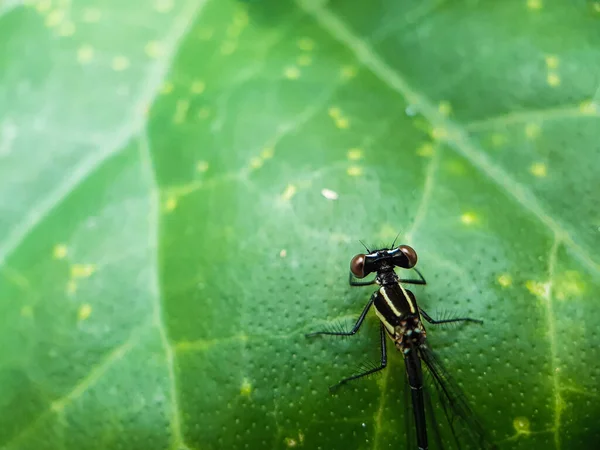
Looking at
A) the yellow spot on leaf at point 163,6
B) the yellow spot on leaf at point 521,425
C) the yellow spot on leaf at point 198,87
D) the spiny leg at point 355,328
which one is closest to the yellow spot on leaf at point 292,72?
the yellow spot on leaf at point 198,87

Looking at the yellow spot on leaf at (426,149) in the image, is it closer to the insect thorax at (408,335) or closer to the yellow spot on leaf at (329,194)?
the yellow spot on leaf at (329,194)

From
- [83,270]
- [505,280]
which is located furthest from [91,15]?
[505,280]

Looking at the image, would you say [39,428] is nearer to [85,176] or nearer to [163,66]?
[85,176]

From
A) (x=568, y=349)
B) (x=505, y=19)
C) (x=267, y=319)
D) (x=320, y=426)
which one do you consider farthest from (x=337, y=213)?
(x=505, y=19)

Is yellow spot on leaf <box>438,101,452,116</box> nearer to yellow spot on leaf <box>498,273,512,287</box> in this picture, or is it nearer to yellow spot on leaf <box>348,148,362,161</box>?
yellow spot on leaf <box>348,148,362,161</box>

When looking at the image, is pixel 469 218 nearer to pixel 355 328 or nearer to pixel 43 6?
pixel 355 328

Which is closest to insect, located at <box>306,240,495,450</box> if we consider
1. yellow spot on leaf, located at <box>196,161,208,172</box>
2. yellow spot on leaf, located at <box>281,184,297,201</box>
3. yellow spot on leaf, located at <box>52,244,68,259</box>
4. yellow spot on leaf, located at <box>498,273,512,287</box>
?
yellow spot on leaf, located at <box>498,273,512,287</box>
